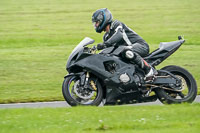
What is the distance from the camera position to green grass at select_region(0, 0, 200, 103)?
11828mm

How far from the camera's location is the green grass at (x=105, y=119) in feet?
20.9

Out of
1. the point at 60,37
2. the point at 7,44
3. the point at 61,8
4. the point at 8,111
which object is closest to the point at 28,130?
the point at 8,111

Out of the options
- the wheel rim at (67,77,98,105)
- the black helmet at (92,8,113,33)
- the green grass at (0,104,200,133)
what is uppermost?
the black helmet at (92,8,113,33)

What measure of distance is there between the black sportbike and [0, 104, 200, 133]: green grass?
41 cm

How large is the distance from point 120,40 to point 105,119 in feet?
6.22

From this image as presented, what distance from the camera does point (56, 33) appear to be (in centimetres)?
2239

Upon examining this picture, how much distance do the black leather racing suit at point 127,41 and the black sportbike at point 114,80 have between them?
0.14 metres

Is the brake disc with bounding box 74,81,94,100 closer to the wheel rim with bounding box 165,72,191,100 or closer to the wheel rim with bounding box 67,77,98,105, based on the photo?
the wheel rim with bounding box 67,77,98,105

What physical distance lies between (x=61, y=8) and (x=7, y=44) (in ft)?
44.5

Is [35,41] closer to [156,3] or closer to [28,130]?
[28,130]

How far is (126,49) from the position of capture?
8312mm

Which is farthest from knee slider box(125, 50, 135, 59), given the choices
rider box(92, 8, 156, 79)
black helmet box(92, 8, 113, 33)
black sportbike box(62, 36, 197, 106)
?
black helmet box(92, 8, 113, 33)

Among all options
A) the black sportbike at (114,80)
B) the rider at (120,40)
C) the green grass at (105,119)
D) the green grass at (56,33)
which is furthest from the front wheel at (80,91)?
the green grass at (56,33)

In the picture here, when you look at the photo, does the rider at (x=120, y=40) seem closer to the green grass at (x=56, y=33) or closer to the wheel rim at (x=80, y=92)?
the wheel rim at (x=80, y=92)
